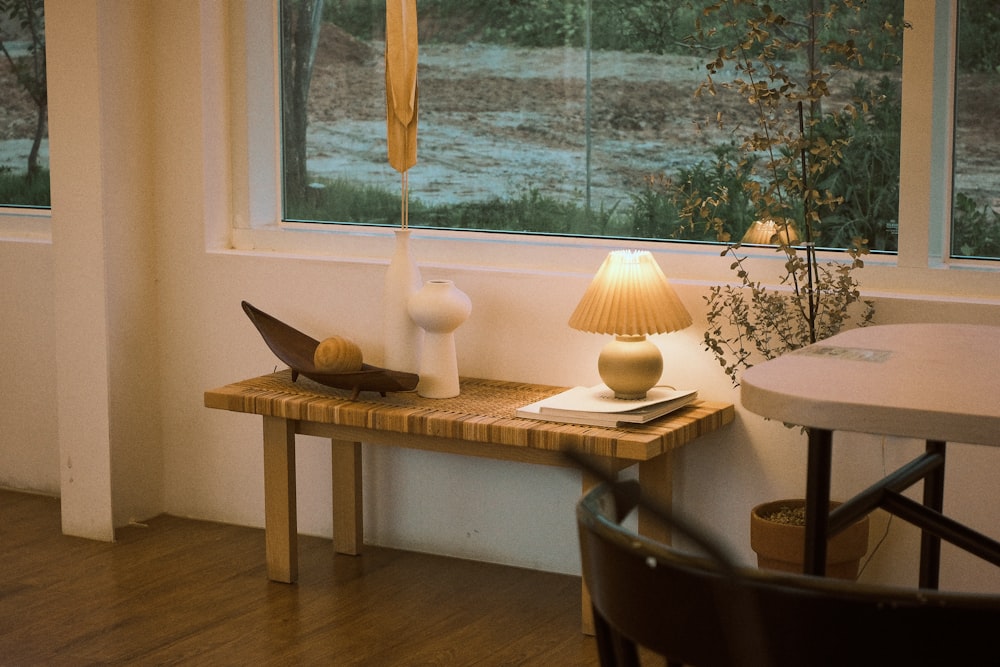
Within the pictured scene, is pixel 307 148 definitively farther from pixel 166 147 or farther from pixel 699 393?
pixel 699 393

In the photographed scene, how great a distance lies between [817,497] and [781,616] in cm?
79

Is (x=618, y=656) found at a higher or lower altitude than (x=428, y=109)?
lower

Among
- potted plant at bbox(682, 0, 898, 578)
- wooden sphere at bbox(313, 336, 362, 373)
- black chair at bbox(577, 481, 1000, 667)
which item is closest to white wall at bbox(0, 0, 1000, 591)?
potted plant at bbox(682, 0, 898, 578)

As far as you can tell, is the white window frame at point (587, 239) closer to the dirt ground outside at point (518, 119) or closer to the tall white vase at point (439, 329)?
the dirt ground outside at point (518, 119)

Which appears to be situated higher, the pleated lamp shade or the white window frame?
the white window frame

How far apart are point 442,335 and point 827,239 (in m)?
1.09

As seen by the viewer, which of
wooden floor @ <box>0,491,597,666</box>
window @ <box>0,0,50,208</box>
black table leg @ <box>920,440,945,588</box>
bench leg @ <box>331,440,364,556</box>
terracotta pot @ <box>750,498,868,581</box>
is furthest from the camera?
window @ <box>0,0,50,208</box>

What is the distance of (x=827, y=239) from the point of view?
346 cm

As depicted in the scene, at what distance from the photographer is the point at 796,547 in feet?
9.97

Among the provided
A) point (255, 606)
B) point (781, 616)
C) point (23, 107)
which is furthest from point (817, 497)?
point (23, 107)

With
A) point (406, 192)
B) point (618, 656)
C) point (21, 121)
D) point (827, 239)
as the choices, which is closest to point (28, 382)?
point (21, 121)

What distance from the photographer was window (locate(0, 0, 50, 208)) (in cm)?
461

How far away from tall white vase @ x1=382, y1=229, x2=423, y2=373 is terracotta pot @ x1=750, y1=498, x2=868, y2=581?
42.1 inches

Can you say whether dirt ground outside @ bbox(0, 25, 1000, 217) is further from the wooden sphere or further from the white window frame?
the wooden sphere
